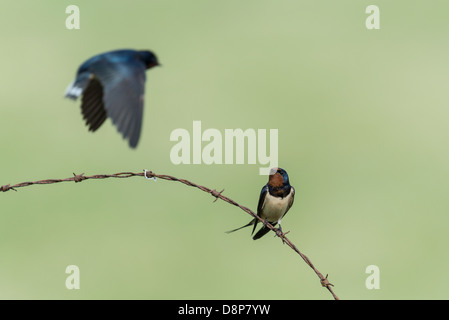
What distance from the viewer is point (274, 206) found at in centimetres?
440

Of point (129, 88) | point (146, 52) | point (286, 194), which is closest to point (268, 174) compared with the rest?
point (286, 194)

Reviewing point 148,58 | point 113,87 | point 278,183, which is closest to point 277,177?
point 278,183

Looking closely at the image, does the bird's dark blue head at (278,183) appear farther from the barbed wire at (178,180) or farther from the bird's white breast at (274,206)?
the barbed wire at (178,180)

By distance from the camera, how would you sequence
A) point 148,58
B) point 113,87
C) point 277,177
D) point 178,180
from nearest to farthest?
1. point 178,180
2. point 113,87
3. point 148,58
4. point 277,177

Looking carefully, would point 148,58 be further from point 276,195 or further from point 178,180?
point 276,195

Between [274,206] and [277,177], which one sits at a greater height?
[277,177]

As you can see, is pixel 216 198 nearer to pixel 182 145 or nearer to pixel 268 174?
pixel 268 174

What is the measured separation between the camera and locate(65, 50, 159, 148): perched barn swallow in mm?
2863

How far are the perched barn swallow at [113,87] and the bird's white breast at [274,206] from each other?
4.23 ft

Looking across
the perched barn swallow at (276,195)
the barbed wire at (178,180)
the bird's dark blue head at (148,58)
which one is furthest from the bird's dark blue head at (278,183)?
the barbed wire at (178,180)

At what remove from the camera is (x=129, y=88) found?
3.03 metres

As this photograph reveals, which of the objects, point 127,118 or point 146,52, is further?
point 146,52

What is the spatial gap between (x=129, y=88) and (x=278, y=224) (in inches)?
73.6

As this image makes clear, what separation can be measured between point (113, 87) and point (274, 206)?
5.46ft
